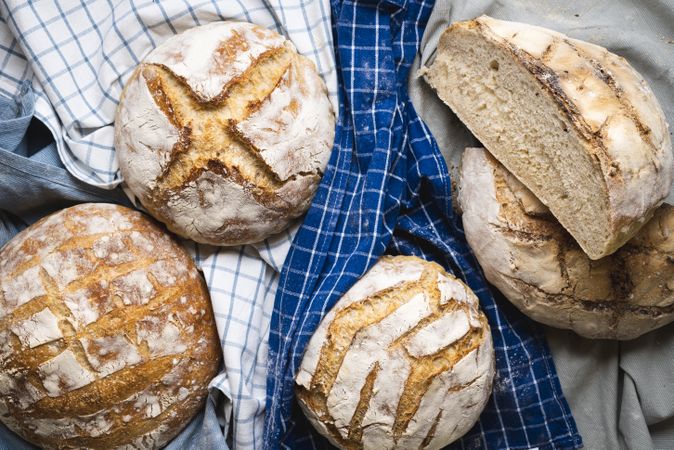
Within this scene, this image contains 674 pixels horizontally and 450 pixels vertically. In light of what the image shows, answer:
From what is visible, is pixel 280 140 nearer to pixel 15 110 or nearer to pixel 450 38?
pixel 450 38

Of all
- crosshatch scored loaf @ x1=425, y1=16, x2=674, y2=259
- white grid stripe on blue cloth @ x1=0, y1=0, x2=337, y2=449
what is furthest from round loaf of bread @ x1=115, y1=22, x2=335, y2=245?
crosshatch scored loaf @ x1=425, y1=16, x2=674, y2=259

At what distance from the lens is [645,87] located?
1.75 meters

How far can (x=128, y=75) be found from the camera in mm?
1927

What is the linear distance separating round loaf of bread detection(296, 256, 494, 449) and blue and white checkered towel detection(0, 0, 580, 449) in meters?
0.09

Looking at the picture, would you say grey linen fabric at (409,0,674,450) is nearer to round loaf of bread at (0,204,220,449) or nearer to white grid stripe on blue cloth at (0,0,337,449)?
white grid stripe on blue cloth at (0,0,337,449)

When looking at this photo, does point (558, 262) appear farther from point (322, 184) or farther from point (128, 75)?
point (128, 75)

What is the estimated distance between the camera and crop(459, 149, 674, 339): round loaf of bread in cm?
179

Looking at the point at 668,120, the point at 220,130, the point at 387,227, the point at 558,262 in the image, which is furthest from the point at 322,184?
the point at 668,120

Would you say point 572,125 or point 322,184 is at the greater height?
point 572,125

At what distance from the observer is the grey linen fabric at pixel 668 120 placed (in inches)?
76.5

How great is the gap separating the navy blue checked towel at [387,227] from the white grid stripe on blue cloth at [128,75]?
7 cm

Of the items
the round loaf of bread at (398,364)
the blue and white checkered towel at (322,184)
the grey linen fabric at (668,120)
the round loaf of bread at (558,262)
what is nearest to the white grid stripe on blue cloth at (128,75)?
the blue and white checkered towel at (322,184)

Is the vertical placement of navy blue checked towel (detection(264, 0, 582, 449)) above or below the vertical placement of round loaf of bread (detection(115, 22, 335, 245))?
below

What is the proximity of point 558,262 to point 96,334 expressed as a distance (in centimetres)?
128
